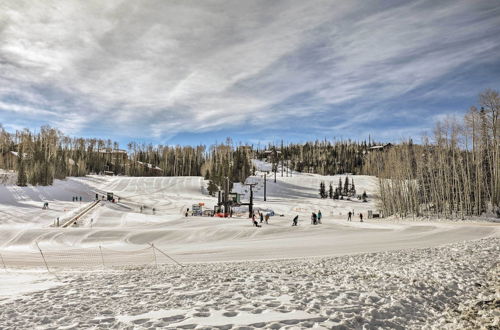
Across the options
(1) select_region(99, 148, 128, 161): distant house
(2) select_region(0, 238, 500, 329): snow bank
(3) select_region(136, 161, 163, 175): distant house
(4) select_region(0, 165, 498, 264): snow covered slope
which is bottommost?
(4) select_region(0, 165, 498, 264): snow covered slope

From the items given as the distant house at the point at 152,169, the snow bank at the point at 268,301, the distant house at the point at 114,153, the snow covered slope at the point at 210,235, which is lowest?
the snow covered slope at the point at 210,235

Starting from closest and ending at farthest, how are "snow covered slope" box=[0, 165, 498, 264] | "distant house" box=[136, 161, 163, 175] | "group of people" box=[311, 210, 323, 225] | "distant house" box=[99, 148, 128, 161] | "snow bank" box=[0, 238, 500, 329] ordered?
"snow bank" box=[0, 238, 500, 329], "snow covered slope" box=[0, 165, 498, 264], "group of people" box=[311, 210, 323, 225], "distant house" box=[136, 161, 163, 175], "distant house" box=[99, 148, 128, 161]

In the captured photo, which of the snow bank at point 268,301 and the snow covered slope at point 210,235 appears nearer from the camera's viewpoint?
the snow bank at point 268,301

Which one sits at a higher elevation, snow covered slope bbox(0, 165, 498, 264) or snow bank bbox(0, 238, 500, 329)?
snow bank bbox(0, 238, 500, 329)

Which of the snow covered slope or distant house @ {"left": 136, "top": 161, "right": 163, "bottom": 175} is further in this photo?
distant house @ {"left": 136, "top": 161, "right": 163, "bottom": 175}

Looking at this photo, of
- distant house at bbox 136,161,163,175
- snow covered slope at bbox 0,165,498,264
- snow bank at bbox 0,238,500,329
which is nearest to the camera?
snow bank at bbox 0,238,500,329

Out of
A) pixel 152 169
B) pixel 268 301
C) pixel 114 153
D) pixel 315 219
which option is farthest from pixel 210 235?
pixel 114 153

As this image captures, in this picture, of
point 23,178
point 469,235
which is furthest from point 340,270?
point 23,178

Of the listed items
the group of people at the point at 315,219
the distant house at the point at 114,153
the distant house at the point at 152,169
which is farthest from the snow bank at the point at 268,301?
the distant house at the point at 114,153

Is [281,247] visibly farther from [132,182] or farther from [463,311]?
[132,182]

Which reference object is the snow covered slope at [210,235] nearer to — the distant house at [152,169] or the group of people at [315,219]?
the group of people at [315,219]

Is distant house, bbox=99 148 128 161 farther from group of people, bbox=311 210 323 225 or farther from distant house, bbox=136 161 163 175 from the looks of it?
group of people, bbox=311 210 323 225

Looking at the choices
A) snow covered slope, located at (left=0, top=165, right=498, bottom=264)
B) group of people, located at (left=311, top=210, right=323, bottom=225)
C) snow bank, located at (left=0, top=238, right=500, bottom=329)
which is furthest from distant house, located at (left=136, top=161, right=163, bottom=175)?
snow bank, located at (left=0, top=238, right=500, bottom=329)

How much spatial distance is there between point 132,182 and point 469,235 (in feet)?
315
